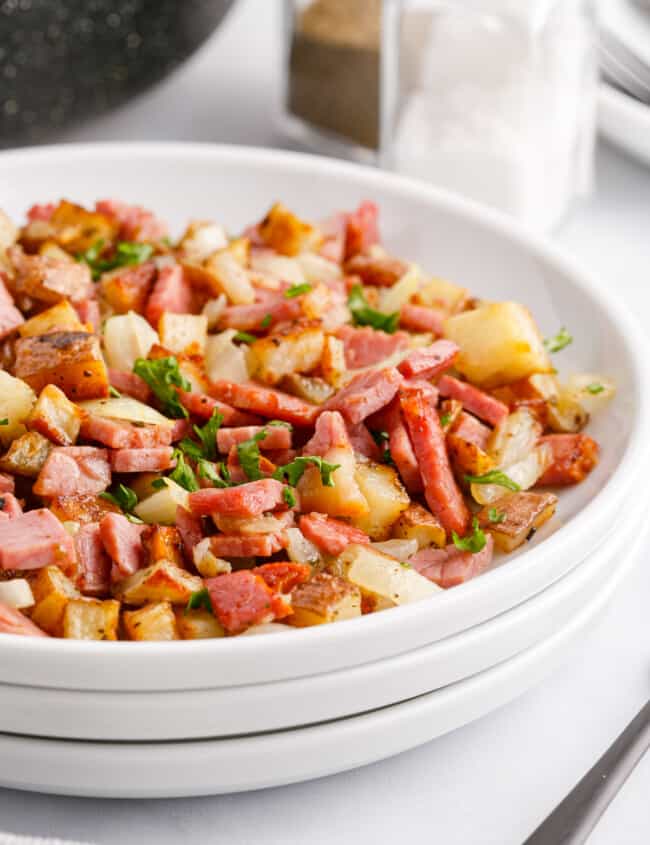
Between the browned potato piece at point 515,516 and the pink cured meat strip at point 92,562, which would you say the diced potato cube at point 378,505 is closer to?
the browned potato piece at point 515,516

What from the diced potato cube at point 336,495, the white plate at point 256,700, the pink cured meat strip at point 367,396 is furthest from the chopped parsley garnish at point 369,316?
the white plate at point 256,700

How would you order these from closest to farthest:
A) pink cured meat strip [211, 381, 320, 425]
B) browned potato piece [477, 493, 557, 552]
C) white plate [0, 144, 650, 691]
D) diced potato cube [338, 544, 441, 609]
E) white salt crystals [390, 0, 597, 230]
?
1. white plate [0, 144, 650, 691]
2. diced potato cube [338, 544, 441, 609]
3. browned potato piece [477, 493, 557, 552]
4. pink cured meat strip [211, 381, 320, 425]
5. white salt crystals [390, 0, 597, 230]

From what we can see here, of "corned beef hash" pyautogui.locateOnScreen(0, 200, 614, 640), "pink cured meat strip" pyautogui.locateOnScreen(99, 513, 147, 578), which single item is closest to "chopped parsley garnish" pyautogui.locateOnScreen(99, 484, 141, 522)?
"corned beef hash" pyautogui.locateOnScreen(0, 200, 614, 640)

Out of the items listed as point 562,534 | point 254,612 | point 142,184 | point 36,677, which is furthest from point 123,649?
point 142,184

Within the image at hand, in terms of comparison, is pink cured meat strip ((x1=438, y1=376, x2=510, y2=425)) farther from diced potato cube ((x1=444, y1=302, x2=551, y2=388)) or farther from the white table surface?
the white table surface

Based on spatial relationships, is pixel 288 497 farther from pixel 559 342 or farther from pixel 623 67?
pixel 623 67

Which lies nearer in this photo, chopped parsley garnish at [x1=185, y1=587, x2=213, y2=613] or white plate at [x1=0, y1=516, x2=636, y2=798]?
white plate at [x1=0, y1=516, x2=636, y2=798]
